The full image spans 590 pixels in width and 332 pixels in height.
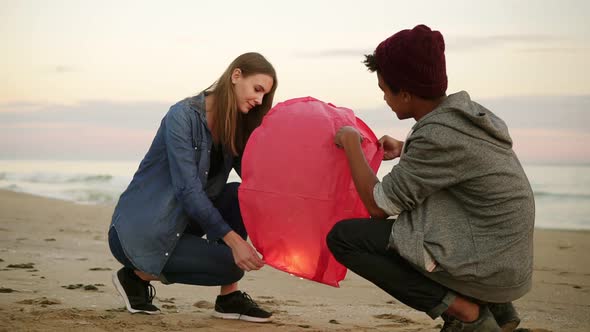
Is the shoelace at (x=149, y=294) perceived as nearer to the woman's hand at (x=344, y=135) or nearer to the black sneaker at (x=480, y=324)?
the woman's hand at (x=344, y=135)

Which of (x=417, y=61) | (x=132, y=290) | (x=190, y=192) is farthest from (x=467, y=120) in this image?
(x=132, y=290)

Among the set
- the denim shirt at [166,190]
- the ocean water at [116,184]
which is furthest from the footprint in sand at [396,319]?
the ocean water at [116,184]

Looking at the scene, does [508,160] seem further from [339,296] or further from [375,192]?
[339,296]

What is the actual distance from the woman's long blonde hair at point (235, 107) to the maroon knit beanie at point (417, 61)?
0.90m

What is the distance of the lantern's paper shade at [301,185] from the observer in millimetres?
3408

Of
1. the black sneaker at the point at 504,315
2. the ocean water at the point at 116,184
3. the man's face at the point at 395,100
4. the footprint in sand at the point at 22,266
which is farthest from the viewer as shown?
the ocean water at the point at 116,184

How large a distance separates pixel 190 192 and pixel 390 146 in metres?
1.02

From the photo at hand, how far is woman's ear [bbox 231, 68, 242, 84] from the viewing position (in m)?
3.91

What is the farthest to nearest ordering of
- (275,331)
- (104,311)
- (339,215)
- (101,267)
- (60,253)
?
(60,253) < (101,267) < (104,311) < (275,331) < (339,215)

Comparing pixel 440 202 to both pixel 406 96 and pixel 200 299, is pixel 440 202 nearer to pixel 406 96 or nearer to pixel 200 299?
pixel 406 96

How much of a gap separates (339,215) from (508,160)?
81cm

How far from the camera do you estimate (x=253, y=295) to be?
516cm

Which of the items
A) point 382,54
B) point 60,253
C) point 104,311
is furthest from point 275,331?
point 60,253

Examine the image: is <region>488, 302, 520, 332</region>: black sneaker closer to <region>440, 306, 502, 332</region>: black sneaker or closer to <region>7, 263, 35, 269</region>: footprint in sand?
<region>440, 306, 502, 332</region>: black sneaker
